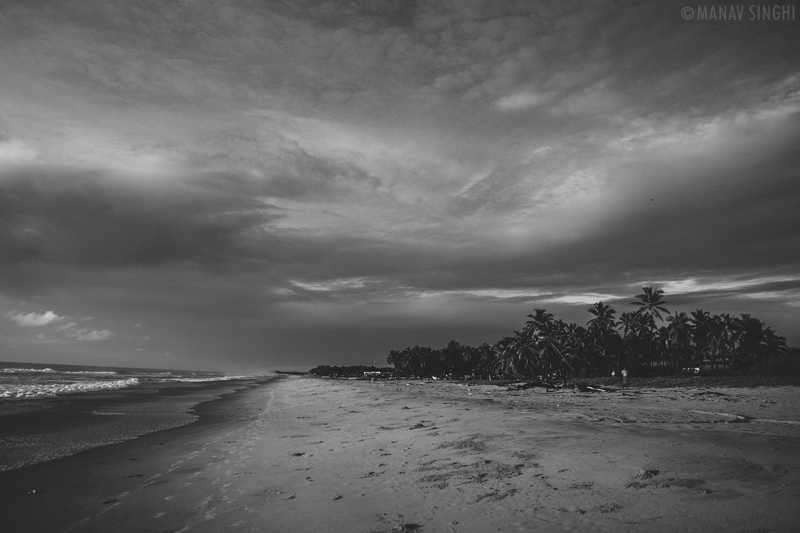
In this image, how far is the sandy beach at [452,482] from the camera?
660 centimetres

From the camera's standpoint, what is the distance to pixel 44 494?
9.38m

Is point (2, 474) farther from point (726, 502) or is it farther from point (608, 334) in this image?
point (608, 334)

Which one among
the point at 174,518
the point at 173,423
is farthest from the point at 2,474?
the point at 173,423

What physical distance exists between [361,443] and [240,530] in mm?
6527

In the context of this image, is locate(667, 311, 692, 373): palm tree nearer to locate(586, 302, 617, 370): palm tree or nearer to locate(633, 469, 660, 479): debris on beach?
locate(586, 302, 617, 370): palm tree

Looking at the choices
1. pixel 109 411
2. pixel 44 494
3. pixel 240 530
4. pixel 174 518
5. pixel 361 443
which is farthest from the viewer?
pixel 109 411

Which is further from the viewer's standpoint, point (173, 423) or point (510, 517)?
point (173, 423)

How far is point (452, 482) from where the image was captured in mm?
8508

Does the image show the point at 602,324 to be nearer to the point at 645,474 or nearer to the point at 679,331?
the point at 679,331

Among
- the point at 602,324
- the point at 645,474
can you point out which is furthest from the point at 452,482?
the point at 602,324

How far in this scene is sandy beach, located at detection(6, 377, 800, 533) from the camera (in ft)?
21.6

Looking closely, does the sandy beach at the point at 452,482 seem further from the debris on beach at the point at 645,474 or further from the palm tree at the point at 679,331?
the palm tree at the point at 679,331

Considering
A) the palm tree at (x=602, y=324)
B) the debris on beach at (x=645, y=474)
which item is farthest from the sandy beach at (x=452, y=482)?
the palm tree at (x=602, y=324)

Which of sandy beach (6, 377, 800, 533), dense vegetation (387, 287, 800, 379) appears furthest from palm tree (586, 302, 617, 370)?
sandy beach (6, 377, 800, 533)
